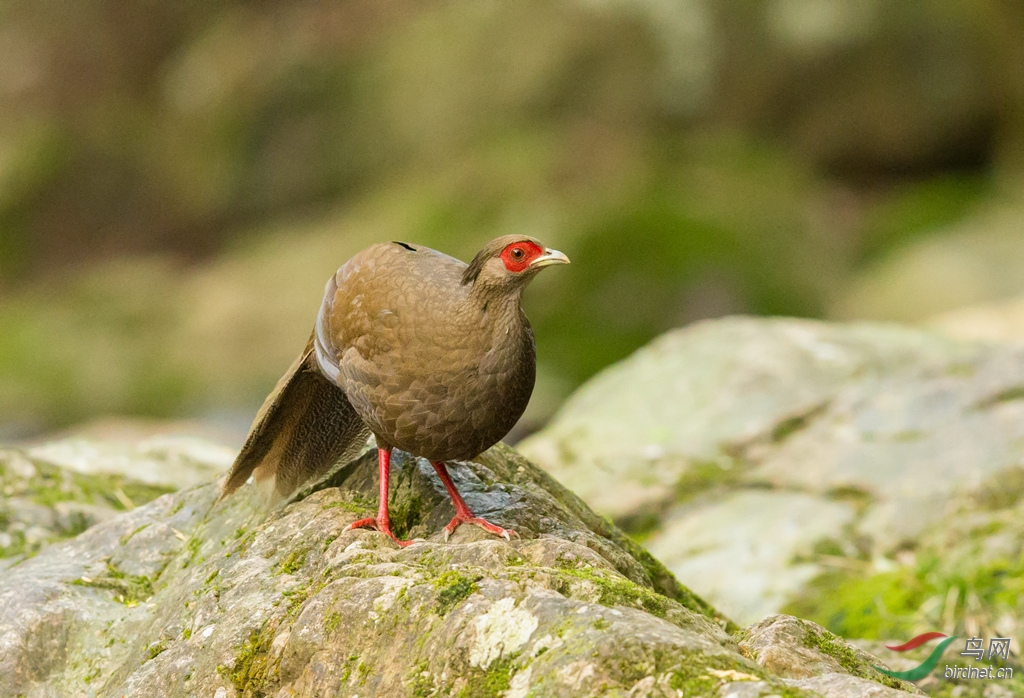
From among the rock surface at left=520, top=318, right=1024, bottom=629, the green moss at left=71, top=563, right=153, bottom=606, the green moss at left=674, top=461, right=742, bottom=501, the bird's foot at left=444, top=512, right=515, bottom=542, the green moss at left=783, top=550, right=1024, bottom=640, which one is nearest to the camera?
the bird's foot at left=444, top=512, right=515, bottom=542

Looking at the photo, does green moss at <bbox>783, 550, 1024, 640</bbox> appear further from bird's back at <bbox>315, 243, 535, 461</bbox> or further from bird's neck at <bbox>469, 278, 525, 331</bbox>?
bird's neck at <bbox>469, 278, 525, 331</bbox>

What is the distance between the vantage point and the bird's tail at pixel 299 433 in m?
4.12

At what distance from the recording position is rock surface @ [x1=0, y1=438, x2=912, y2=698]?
8.08 feet

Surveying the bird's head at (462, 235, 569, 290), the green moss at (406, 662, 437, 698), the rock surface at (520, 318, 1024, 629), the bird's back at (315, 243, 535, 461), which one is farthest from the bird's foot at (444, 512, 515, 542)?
the rock surface at (520, 318, 1024, 629)

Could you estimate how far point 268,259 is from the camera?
46.8 ft

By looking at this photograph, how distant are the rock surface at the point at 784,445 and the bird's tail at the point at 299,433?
2508mm

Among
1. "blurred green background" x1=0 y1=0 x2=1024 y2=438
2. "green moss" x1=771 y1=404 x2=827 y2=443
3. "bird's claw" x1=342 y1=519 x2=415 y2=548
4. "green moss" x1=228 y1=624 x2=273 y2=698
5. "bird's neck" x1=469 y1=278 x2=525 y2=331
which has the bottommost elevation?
"green moss" x1=228 y1=624 x2=273 y2=698

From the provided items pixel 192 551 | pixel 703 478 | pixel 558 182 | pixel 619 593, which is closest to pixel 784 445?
pixel 703 478

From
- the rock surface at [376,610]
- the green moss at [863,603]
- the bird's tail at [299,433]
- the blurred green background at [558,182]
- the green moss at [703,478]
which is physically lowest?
the rock surface at [376,610]

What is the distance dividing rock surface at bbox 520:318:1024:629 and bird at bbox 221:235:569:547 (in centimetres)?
263

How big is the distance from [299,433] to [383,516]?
26.3 inches

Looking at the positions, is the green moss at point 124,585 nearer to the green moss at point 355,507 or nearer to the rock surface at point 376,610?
the rock surface at point 376,610

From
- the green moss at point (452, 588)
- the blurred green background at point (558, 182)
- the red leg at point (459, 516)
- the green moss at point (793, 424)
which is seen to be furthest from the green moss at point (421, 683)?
the blurred green background at point (558, 182)

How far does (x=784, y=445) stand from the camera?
7.10 metres
